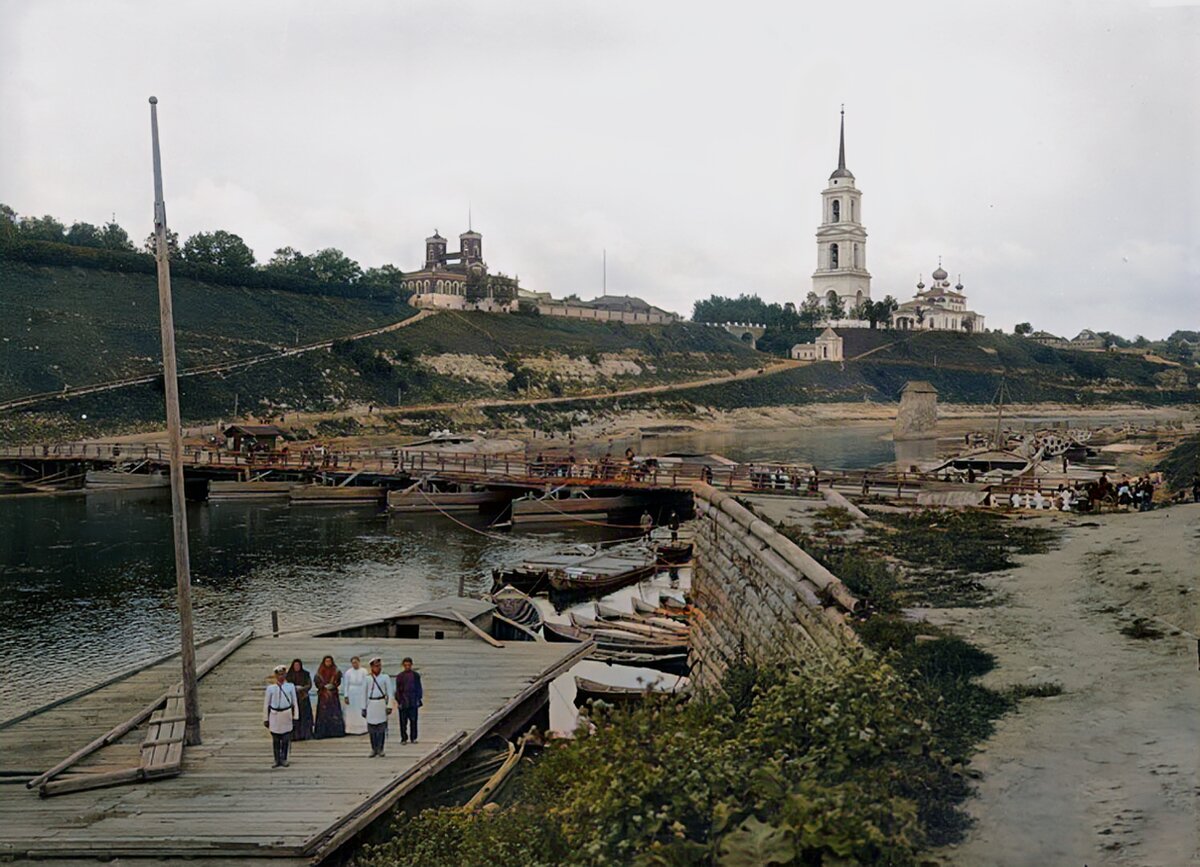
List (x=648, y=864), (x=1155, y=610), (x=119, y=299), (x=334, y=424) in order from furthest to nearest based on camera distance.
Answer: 1. (x=119, y=299)
2. (x=334, y=424)
3. (x=1155, y=610)
4. (x=648, y=864)

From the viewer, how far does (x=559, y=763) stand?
11.3 m

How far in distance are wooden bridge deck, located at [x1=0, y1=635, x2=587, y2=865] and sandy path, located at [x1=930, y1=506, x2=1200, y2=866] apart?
250 inches

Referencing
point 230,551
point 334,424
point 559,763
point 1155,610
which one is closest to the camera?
point 559,763

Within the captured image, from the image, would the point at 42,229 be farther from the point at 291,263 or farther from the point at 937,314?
the point at 937,314

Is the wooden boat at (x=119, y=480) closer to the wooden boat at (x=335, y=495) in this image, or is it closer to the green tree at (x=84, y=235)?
the wooden boat at (x=335, y=495)

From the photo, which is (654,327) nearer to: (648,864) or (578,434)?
(578,434)

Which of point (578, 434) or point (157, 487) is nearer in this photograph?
point (157, 487)

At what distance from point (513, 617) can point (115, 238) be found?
328ft

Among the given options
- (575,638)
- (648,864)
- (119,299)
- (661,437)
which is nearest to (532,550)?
(575,638)

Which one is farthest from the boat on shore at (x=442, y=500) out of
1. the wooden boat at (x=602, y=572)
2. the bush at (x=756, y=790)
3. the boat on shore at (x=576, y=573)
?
the bush at (x=756, y=790)

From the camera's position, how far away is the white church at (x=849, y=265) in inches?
6752

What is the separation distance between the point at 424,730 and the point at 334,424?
215ft

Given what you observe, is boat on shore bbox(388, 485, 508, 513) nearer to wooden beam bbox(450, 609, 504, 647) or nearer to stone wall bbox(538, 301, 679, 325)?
wooden beam bbox(450, 609, 504, 647)

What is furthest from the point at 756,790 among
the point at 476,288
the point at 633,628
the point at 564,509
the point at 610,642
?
the point at 476,288
